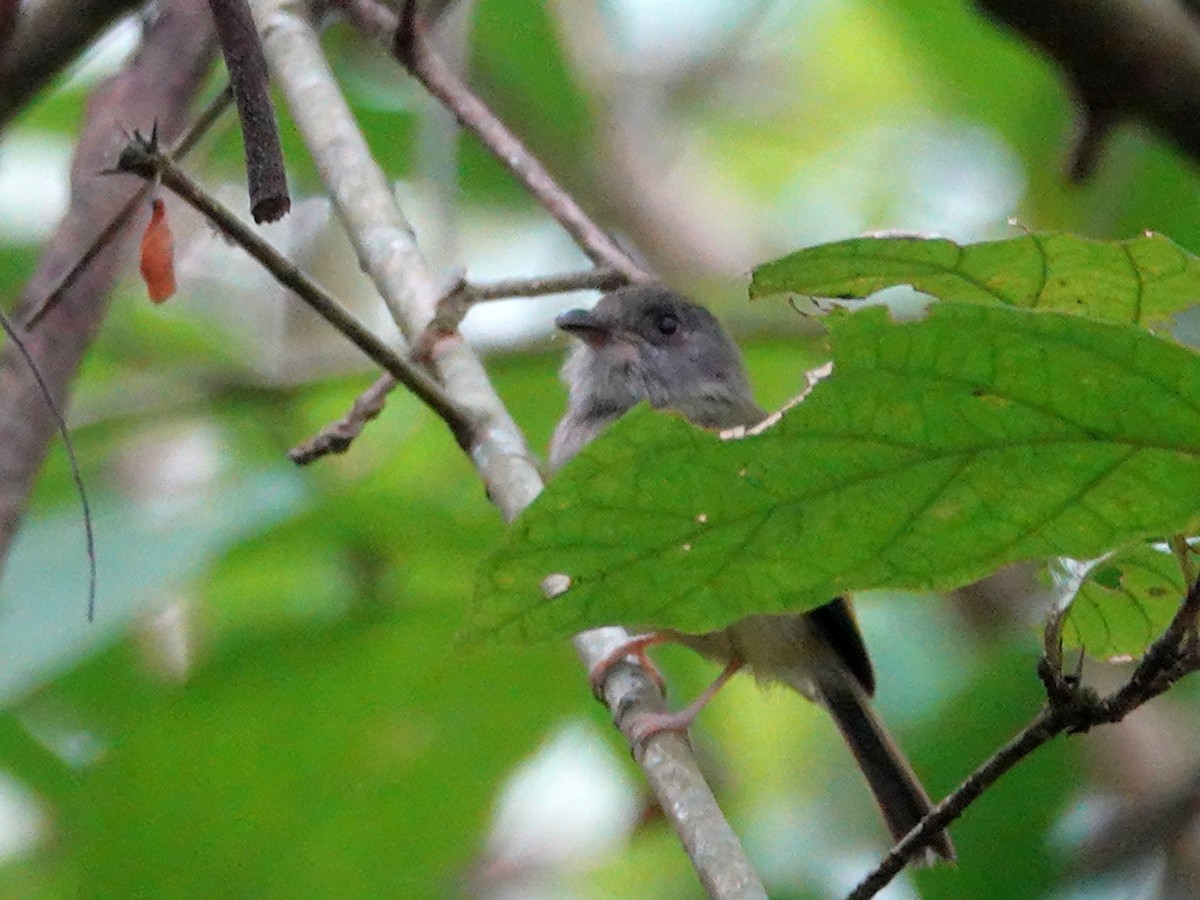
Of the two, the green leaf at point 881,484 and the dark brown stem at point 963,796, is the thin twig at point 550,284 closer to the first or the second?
the dark brown stem at point 963,796

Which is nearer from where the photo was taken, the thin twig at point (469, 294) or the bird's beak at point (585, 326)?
the thin twig at point (469, 294)

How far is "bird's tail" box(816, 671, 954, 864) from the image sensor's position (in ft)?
14.8

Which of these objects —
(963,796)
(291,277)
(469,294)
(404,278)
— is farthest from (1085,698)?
(404,278)

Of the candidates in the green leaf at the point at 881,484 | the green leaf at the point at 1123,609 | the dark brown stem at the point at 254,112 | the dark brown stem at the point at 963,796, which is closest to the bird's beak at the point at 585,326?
the green leaf at the point at 1123,609

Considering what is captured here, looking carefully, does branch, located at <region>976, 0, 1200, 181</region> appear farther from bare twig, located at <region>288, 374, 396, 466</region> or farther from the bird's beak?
the bird's beak

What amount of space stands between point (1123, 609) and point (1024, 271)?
1.88 ft

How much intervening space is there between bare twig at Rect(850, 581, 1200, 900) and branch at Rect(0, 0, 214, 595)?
181 centimetres

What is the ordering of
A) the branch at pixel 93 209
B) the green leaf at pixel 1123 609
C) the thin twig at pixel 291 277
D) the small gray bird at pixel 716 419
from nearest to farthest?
the thin twig at pixel 291 277, the green leaf at pixel 1123 609, the branch at pixel 93 209, the small gray bird at pixel 716 419

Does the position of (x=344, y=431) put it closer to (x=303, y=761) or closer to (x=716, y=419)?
(x=303, y=761)

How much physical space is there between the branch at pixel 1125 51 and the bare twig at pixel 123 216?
1.38 m

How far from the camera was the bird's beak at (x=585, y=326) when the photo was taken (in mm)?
4738

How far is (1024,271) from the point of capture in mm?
1827

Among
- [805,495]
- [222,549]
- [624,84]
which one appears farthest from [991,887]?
[624,84]

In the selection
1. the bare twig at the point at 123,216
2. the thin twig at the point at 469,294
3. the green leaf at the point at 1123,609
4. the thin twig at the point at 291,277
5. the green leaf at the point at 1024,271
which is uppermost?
the bare twig at the point at 123,216
